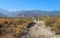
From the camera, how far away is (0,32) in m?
17.4

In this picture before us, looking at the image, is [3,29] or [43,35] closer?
[43,35]

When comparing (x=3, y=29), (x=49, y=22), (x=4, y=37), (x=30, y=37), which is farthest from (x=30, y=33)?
(x=49, y=22)

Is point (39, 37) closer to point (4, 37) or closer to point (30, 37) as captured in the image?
point (30, 37)

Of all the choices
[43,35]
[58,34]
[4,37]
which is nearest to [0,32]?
[4,37]

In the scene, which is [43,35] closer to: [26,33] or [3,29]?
[26,33]

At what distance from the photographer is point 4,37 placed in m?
15.2

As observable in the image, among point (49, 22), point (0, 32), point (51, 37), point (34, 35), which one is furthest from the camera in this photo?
point (49, 22)

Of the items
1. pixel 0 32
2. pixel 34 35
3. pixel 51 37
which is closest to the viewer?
pixel 51 37

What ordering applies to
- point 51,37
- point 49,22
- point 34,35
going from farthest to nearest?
1. point 49,22
2. point 34,35
3. point 51,37

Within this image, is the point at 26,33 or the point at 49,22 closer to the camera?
the point at 26,33

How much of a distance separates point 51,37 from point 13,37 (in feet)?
11.2

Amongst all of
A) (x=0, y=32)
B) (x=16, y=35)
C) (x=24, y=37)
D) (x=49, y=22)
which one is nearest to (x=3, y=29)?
(x=0, y=32)

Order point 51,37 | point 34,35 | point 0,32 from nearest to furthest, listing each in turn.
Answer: point 51,37
point 34,35
point 0,32

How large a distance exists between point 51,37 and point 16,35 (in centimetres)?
340
